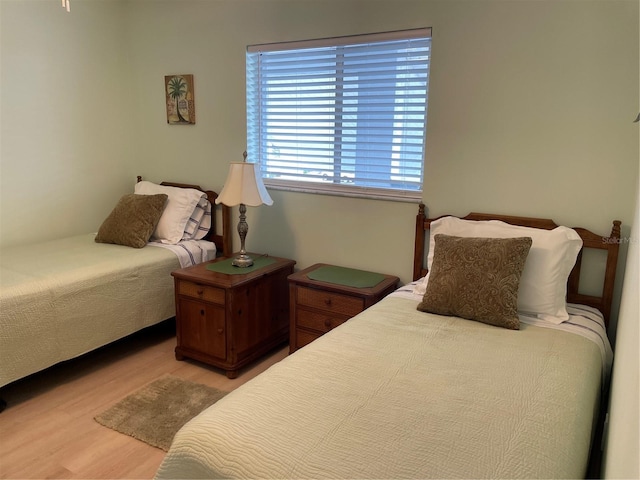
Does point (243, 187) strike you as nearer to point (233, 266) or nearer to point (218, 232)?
point (233, 266)

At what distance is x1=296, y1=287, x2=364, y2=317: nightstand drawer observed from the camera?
252 centimetres

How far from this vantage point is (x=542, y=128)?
229 cm

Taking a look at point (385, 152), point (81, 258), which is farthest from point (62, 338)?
point (385, 152)

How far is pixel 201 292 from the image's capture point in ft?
8.96

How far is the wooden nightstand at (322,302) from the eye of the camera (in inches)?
98.9

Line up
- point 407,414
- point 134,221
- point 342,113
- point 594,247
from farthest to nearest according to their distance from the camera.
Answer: point 134,221 < point 342,113 < point 594,247 < point 407,414

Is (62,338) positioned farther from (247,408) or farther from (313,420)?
(313,420)

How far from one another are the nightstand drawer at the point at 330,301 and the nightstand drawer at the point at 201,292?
1.43 feet

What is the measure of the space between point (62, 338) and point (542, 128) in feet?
8.62

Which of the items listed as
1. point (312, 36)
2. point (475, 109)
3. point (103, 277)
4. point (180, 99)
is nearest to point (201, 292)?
point (103, 277)

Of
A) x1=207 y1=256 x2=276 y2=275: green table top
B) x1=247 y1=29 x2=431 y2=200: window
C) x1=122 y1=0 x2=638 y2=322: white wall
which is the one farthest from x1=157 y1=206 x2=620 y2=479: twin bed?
x1=207 y1=256 x2=276 y2=275: green table top

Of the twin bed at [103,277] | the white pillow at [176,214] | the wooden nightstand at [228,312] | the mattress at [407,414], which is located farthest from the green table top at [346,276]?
the white pillow at [176,214]

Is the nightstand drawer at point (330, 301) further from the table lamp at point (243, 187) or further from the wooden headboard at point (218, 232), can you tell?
the wooden headboard at point (218, 232)

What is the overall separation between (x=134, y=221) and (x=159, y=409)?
130 centimetres
